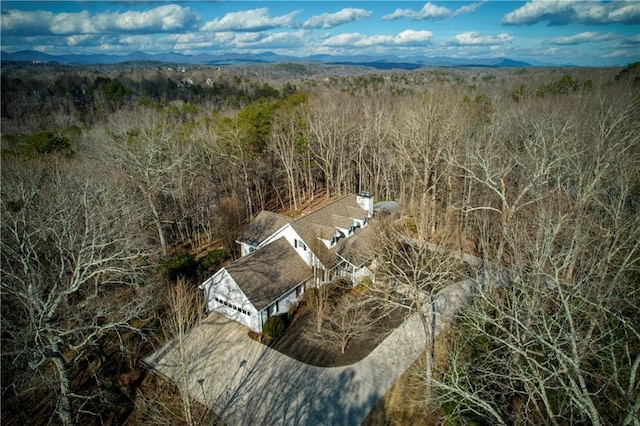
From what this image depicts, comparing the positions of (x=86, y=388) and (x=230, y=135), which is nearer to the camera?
(x=86, y=388)

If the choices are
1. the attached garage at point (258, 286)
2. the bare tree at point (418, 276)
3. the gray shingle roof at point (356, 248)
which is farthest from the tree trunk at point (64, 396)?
the gray shingle roof at point (356, 248)

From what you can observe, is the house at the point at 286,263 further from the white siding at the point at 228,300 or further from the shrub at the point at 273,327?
the shrub at the point at 273,327

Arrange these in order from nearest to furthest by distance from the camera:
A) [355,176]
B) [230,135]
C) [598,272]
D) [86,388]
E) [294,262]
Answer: [598,272]
[86,388]
[294,262]
[230,135]
[355,176]

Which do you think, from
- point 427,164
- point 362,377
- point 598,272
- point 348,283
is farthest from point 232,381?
point 427,164

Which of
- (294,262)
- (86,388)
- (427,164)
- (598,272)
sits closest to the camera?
(598,272)

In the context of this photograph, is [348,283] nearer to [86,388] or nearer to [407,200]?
[86,388]

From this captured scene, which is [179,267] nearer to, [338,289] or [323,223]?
[323,223]

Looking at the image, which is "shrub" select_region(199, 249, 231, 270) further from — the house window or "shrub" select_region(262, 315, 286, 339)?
"shrub" select_region(262, 315, 286, 339)
